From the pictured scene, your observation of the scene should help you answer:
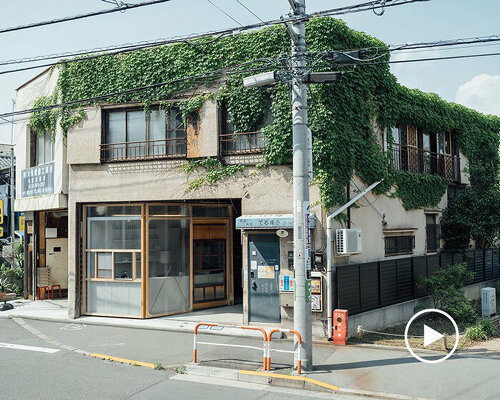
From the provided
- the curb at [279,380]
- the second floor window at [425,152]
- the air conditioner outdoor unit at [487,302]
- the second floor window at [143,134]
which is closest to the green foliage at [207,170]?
the second floor window at [143,134]

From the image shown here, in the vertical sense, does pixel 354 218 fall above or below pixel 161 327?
above

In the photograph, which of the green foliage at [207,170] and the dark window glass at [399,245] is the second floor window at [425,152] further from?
the green foliage at [207,170]

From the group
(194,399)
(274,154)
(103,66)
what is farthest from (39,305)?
(194,399)

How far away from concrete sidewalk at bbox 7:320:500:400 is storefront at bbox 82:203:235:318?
65.5 inches

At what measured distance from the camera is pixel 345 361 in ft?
36.4

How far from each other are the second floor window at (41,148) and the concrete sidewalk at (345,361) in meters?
7.09

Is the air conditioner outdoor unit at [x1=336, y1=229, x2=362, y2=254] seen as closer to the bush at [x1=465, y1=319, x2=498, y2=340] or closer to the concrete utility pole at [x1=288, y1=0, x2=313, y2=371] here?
the concrete utility pole at [x1=288, y1=0, x2=313, y2=371]

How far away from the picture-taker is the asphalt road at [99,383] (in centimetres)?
911

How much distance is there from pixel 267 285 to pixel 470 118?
13654 millimetres

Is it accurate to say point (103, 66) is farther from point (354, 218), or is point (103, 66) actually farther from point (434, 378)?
point (434, 378)

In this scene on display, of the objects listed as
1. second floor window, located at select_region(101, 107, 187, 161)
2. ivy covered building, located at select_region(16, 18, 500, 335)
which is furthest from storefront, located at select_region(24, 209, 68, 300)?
second floor window, located at select_region(101, 107, 187, 161)

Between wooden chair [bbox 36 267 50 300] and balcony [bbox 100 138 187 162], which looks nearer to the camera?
balcony [bbox 100 138 187 162]

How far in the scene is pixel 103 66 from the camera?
16359 mm

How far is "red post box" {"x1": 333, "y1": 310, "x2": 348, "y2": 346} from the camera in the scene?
12.6m
